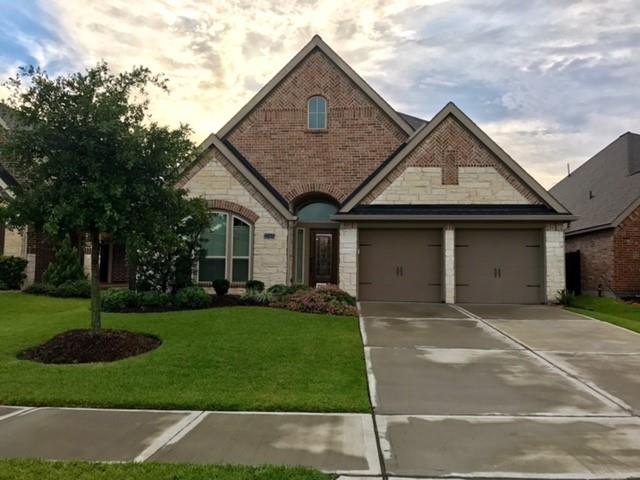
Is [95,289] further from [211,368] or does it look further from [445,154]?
[445,154]

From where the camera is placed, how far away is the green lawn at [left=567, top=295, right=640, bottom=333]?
12.5 metres

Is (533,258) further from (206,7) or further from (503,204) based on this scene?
(206,7)

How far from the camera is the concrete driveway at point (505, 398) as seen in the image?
14.1ft

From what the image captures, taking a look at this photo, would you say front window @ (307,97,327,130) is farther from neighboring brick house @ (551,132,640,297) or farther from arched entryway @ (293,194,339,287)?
neighboring brick house @ (551,132,640,297)

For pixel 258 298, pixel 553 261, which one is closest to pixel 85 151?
pixel 258 298

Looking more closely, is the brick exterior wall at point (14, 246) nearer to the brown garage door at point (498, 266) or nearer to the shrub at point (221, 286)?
the shrub at point (221, 286)

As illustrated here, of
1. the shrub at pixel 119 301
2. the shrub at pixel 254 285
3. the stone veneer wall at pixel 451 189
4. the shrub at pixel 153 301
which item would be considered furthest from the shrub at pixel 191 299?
the stone veneer wall at pixel 451 189

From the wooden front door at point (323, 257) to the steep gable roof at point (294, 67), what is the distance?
514cm

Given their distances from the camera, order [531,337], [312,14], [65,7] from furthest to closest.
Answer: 1. [312,14]
2. [65,7]
3. [531,337]

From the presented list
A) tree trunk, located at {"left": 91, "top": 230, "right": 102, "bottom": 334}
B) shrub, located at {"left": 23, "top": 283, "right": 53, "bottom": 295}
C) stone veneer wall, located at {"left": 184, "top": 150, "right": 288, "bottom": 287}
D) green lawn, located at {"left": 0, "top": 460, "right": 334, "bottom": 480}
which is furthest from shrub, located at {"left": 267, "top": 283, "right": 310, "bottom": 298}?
green lawn, located at {"left": 0, "top": 460, "right": 334, "bottom": 480}

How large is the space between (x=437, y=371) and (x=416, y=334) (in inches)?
114

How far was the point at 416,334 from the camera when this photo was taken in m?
10.5

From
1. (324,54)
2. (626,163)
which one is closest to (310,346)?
(324,54)

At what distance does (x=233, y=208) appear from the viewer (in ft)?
53.8
